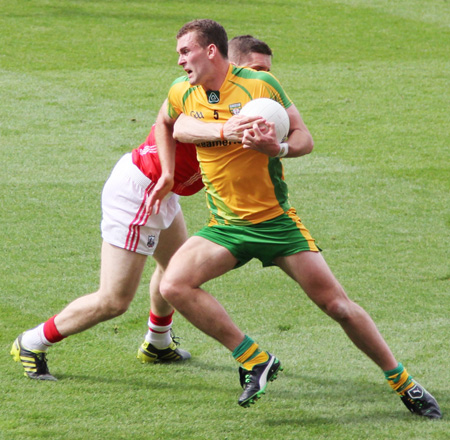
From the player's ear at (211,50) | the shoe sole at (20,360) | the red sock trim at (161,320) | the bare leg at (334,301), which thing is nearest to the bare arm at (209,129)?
the player's ear at (211,50)

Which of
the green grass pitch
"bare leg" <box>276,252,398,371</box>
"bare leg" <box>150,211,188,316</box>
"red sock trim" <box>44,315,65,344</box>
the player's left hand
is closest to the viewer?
the player's left hand

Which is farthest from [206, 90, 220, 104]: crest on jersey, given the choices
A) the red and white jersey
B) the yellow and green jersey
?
the red and white jersey

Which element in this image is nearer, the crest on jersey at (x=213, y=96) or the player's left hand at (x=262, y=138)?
the player's left hand at (x=262, y=138)

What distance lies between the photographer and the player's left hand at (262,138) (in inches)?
173

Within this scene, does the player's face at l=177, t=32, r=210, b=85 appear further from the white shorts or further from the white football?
the white shorts

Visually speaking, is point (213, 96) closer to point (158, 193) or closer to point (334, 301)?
point (158, 193)

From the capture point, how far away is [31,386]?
5.18 meters

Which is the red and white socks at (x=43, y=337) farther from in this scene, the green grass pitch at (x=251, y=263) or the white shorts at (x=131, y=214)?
the white shorts at (x=131, y=214)

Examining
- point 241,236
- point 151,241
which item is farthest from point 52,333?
point 241,236

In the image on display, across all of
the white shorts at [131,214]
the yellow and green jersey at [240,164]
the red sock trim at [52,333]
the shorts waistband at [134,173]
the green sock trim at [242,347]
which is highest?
the yellow and green jersey at [240,164]

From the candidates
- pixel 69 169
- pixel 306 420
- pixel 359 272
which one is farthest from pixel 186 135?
pixel 69 169

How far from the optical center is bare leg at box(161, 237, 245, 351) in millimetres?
4730

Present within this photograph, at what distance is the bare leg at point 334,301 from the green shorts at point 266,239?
0.20ft

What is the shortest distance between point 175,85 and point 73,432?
6.69ft
